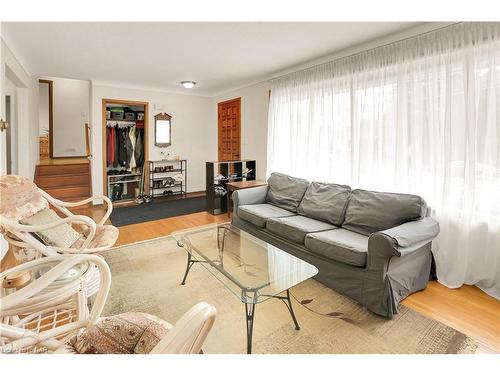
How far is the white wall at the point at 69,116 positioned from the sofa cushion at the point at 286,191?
17.2ft

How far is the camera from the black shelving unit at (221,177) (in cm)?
502

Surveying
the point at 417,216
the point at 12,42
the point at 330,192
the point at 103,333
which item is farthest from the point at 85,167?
the point at 417,216

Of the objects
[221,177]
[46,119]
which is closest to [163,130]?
[221,177]

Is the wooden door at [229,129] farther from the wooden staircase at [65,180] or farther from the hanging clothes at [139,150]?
the wooden staircase at [65,180]

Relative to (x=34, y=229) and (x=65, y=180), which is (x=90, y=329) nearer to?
(x=34, y=229)

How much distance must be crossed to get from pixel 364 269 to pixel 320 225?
30.9 inches

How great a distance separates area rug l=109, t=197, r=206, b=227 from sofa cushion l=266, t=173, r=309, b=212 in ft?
6.18

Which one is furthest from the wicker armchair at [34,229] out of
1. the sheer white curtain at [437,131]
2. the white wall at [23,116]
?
the sheer white curtain at [437,131]

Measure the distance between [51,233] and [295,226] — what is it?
84.3 inches

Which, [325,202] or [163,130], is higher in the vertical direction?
[163,130]

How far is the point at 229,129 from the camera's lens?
20.1 feet

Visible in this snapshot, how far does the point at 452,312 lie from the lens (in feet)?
7.23

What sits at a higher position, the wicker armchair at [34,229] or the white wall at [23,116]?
the white wall at [23,116]
